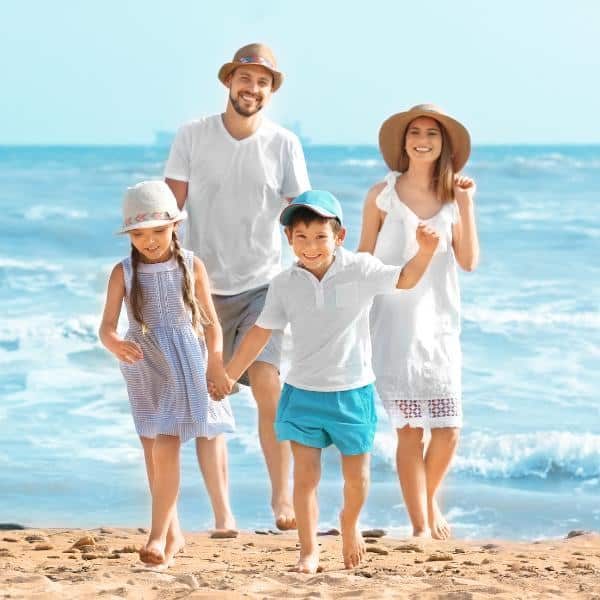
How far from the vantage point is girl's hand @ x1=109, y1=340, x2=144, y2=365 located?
5230mm

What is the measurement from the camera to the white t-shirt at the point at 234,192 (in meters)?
6.36

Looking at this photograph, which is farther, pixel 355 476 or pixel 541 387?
pixel 541 387

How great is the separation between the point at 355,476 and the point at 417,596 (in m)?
0.61

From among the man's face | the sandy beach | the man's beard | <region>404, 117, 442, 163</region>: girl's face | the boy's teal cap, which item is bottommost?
the sandy beach

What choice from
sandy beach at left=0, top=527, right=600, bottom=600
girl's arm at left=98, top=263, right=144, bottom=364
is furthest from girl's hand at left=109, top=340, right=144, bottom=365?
sandy beach at left=0, top=527, right=600, bottom=600

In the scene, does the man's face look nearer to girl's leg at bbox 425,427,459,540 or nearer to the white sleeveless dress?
the white sleeveless dress

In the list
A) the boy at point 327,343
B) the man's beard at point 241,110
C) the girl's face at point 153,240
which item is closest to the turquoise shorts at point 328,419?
the boy at point 327,343

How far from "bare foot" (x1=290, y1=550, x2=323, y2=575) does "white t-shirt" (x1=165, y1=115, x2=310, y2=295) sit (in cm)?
148

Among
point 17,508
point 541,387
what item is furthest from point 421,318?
point 541,387

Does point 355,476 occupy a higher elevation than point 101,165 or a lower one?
lower

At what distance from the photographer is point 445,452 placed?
6277 mm

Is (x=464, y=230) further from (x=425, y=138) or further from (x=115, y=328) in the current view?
(x=115, y=328)

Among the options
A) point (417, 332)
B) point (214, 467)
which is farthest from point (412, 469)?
point (214, 467)

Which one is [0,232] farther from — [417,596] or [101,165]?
[417,596]
